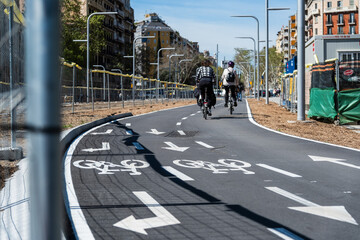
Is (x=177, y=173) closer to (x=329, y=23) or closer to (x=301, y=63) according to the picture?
(x=301, y=63)

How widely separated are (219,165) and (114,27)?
100012mm

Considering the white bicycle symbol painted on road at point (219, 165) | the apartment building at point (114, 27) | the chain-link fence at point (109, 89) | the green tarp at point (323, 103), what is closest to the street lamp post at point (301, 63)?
the green tarp at point (323, 103)

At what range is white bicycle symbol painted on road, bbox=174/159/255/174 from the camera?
739 cm

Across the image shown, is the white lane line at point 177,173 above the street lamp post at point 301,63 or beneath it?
beneath

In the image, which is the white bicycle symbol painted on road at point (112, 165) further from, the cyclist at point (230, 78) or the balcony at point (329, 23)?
the balcony at point (329, 23)

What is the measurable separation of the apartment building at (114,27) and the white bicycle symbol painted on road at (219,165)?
81.2 metres

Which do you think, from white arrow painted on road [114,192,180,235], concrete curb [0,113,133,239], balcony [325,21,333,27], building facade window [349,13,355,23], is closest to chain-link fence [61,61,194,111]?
concrete curb [0,113,133,239]

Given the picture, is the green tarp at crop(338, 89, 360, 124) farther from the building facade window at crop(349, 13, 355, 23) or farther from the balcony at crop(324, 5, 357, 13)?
the building facade window at crop(349, 13, 355, 23)

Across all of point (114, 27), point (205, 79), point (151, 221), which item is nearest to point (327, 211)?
point (151, 221)

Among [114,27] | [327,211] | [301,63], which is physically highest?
[114,27]

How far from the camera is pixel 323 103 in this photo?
57.0 feet

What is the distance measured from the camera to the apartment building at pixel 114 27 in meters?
91.4

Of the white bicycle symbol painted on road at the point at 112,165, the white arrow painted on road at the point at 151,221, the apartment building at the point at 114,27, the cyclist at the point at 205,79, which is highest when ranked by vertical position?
the apartment building at the point at 114,27

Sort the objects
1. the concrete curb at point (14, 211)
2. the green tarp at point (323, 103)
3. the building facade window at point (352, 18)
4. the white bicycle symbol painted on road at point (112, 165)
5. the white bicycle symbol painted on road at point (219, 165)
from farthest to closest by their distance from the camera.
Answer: the building facade window at point (352, 18) → the green tarp at point (323, 103) → the white bicycle symbol painted on road at point (219, 165) → the white bicycle symbol painted on road at point (112, 165) → the concrete curb at point (14, 211)
